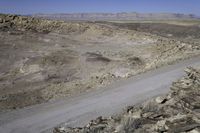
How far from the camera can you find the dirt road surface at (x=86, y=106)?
552 inches

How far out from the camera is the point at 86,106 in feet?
51.3

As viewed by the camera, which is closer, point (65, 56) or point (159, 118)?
point (159, 118)

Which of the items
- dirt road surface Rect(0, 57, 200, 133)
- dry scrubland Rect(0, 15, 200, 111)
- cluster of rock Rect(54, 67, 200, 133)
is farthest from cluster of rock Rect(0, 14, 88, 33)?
cluster of rock Rect(54, 67, 200, 133)

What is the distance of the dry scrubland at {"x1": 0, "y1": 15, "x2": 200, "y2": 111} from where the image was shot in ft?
69.7

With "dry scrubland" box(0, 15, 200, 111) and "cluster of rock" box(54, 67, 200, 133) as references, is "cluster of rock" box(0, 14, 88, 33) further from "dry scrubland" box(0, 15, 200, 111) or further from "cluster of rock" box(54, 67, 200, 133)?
"cluster of rock" box(54, 67, 200, 133)

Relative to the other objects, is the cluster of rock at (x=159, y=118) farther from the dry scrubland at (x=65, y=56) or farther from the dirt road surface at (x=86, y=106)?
the dry scrubland at (x=65, y=56)

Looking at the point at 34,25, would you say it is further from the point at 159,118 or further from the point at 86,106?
the point at 159,118

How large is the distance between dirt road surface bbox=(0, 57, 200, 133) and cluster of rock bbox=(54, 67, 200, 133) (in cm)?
83

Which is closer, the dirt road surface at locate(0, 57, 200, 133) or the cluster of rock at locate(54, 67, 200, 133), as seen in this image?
the cluster of rock at locate(54, 67, 200, 133)

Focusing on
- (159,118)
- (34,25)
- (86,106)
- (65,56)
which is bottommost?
(86,106)

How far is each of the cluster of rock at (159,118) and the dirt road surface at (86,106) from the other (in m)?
0.83

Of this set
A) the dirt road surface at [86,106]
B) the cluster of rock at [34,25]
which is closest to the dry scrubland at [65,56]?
the cluster of rock at [34,25]

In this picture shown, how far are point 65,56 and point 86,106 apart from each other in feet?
41.3

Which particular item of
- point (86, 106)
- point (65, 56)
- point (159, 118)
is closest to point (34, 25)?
point (65, 56)
